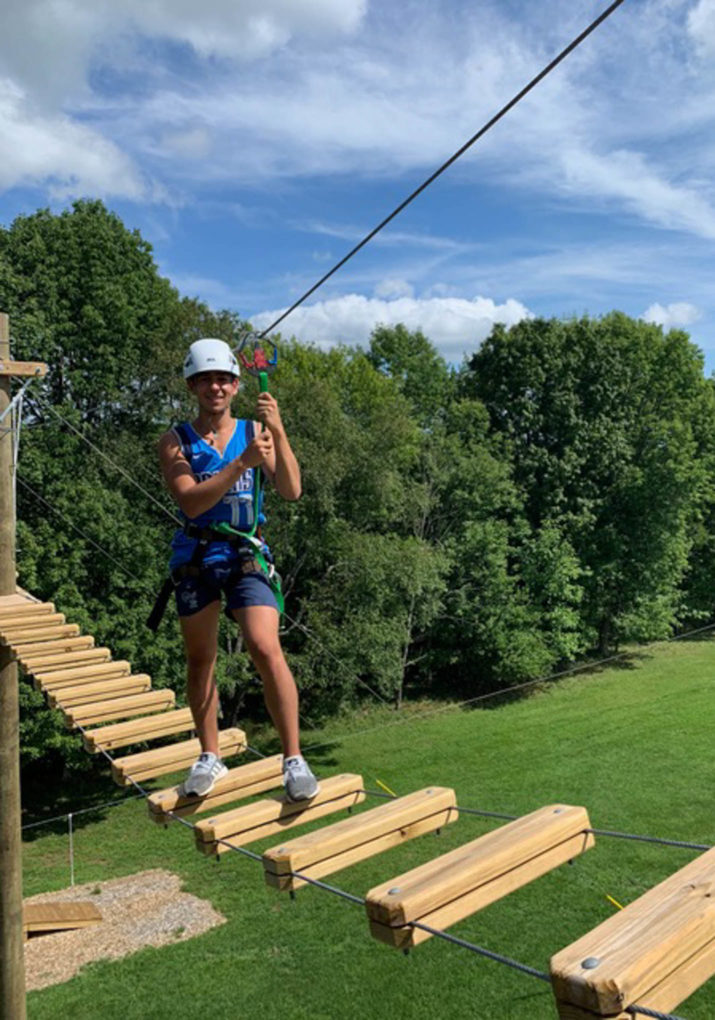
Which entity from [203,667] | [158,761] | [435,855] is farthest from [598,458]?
[203,667]

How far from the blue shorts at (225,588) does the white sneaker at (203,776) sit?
27.6 inches

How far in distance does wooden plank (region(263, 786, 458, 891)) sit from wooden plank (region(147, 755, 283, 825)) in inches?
23.0

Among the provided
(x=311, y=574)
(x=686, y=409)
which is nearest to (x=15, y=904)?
(x=311, y=574)

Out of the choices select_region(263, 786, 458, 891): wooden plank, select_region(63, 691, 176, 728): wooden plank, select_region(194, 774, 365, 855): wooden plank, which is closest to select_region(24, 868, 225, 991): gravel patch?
select_region(63, 691, 176, 728): wooden plank

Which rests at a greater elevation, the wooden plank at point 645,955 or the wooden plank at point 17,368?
the wooden plank at point 17,368

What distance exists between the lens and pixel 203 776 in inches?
140

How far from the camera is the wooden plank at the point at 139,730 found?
5.01m

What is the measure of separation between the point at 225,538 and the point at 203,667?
63 cm

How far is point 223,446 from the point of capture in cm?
342

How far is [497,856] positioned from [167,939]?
928 centimetres

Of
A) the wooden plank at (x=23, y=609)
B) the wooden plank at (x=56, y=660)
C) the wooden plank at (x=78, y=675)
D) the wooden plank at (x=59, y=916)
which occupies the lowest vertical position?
the wooden plank at (x=59, y=916)

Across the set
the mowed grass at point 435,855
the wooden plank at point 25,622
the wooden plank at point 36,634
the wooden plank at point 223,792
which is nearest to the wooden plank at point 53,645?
the wooden plank at point 36,634

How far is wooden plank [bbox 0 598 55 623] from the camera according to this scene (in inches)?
254

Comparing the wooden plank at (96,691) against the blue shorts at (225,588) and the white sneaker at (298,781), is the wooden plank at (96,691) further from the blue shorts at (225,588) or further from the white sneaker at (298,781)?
the white sneaker at (298,781)
